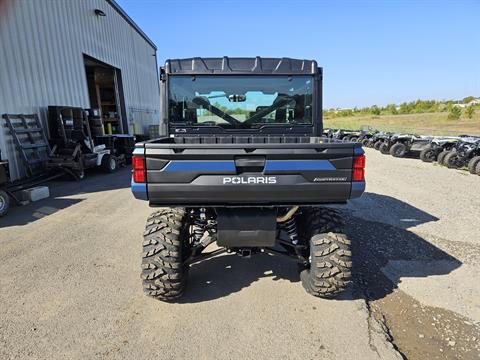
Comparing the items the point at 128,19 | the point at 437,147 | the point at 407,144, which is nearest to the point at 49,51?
the point at 128,19

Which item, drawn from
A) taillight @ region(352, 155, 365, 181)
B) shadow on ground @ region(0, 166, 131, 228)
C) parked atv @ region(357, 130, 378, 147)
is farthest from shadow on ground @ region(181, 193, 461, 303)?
parked atv @ region(357, 130, 378, 147)

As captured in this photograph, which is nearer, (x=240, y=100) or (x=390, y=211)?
(x=240, y=100)

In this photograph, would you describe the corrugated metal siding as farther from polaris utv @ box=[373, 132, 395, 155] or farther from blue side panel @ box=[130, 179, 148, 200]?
polaris utv @ box=[373, 132, 395, 155]

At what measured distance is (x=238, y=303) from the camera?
287cm

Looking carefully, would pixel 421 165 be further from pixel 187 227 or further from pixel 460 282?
pixel 187 227

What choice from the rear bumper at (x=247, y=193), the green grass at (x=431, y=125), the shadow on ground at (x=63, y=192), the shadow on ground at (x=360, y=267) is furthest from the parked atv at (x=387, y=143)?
the rear bumper at (x=247, y=193)

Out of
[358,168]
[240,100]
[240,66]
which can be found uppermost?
[240,66]

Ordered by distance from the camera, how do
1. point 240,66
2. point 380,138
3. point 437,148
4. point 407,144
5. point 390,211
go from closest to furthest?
point 240,66
point 390,211
point 437,148
point 407,144
point 380,138

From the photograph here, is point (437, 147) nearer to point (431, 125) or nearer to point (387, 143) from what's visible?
point (387, 143)

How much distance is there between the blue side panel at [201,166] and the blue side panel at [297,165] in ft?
1.06

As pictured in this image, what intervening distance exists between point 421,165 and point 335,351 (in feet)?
38.2

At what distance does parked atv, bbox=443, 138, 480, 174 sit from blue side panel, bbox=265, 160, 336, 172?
1001cm

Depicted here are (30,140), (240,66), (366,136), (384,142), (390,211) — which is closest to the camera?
(240,66)

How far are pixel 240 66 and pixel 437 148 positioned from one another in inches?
459
